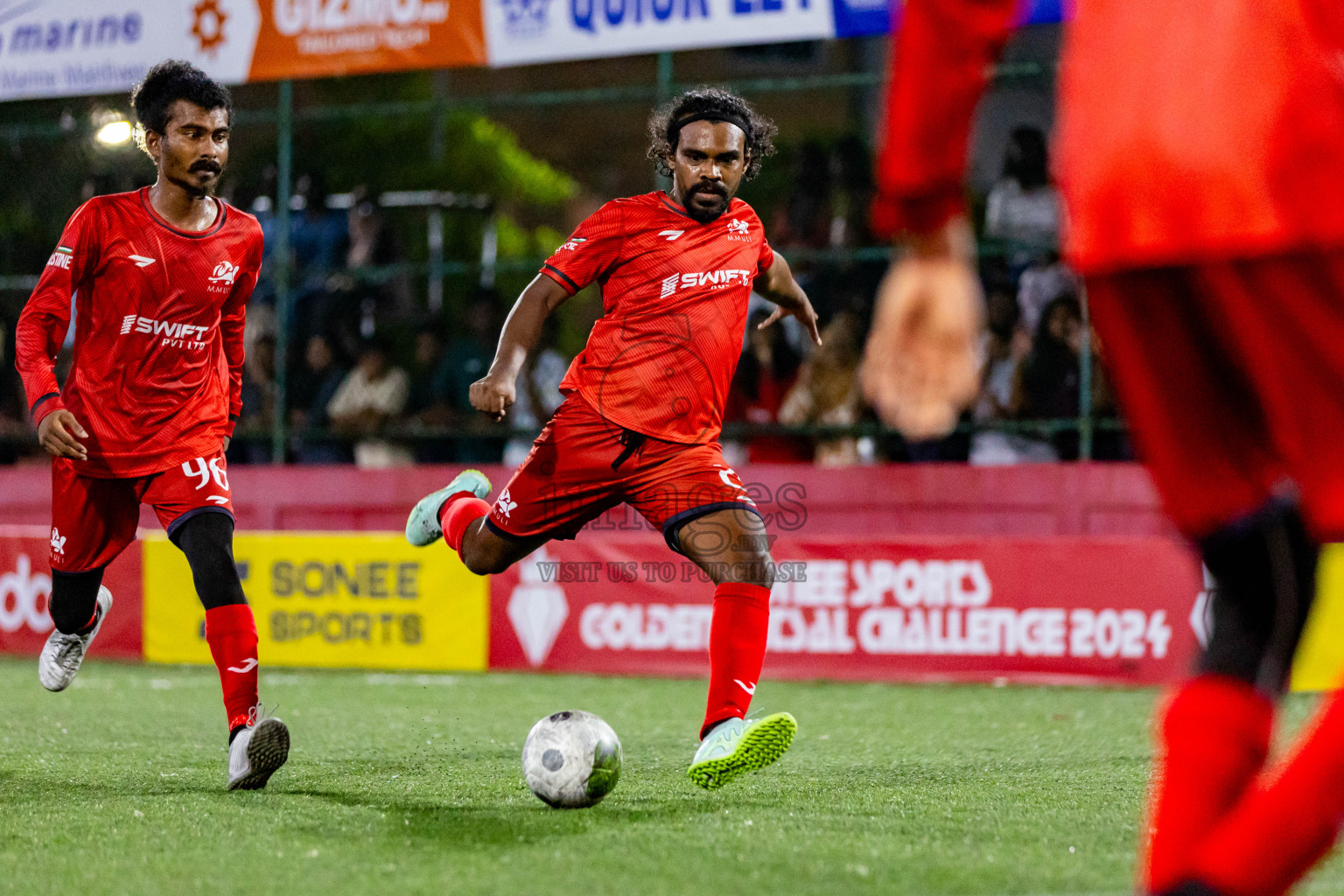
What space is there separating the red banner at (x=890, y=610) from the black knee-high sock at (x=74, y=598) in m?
4.27

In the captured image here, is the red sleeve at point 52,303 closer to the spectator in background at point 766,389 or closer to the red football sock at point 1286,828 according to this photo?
the red football sock at point 1286,828

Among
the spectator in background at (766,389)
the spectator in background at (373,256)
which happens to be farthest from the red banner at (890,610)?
the spectator in background at (373,256)

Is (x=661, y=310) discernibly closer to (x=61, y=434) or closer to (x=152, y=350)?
(x=152, y=350)

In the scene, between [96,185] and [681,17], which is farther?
[96,185]

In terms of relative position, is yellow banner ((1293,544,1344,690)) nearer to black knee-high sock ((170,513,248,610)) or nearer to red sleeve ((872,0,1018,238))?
black knee-high sock ((170,513,248,610))

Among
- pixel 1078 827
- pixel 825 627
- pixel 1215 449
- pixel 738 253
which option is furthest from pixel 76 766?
pixel 825 627

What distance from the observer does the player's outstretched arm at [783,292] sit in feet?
17.6

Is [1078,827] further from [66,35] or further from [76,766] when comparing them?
[66,35]

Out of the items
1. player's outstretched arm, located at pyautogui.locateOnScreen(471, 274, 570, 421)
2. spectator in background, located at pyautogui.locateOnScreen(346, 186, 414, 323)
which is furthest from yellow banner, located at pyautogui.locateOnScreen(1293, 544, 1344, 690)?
spectator in background, located at pyautogui.locateOnScreen(346, 186, 414, 323)

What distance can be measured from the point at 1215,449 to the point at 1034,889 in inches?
50.6

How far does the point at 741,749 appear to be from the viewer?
440 cm

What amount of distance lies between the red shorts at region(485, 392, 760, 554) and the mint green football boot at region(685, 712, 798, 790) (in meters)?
0.64

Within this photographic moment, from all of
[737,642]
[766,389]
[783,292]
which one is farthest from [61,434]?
[766,389]

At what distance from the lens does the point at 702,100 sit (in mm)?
5148
